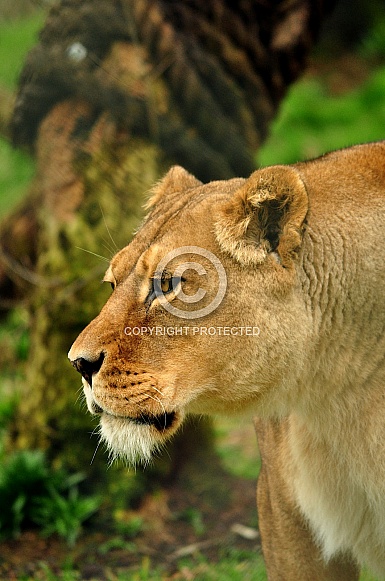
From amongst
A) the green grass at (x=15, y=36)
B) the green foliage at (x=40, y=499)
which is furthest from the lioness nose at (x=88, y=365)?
the green grass at (x=15, y=36)

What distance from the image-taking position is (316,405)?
3100 mm

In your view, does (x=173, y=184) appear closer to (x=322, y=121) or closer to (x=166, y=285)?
(x=166, y=285)

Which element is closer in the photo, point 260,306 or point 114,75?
point 260,306

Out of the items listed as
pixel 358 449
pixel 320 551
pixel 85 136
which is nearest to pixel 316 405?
pixel 358 449

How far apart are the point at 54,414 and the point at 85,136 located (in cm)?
174

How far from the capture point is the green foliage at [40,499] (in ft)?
15.8

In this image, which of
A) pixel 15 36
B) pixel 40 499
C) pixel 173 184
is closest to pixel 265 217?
pixel 173 184

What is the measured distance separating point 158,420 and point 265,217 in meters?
0.84

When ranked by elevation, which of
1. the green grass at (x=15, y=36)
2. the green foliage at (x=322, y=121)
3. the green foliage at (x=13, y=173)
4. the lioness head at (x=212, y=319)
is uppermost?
the green foliage at (x=322, y=121)

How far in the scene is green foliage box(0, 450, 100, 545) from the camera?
480 cm

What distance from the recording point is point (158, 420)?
3.07m

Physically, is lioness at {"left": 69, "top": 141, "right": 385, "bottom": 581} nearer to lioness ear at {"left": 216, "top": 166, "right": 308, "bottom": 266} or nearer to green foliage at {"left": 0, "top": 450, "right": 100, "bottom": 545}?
lioness ear at {"left": 216, "top": 166, "right": 308, "bottom": 266}

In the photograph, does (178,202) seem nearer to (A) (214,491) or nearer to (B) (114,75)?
(B) (114,75)

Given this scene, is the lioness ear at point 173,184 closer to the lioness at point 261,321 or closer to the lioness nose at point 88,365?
the lioness at point 261,321
